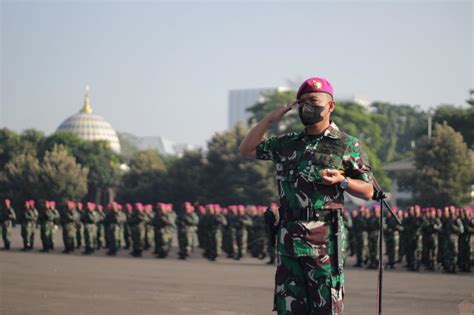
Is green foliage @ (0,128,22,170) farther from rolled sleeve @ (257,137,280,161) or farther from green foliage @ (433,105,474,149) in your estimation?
rolled sleeve @ (257,137,280,161)

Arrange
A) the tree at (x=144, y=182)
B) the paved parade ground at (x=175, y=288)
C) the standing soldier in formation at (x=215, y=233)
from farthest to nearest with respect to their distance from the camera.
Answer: the tree at (x=144, y=182)
the standing soldier in formation at (x=215, y=233)
the paved parade ground at (x=175, y=288)

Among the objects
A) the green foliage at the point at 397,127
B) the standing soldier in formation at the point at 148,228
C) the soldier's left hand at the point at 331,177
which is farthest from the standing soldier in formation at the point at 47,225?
the green foliage at the point at 397,127

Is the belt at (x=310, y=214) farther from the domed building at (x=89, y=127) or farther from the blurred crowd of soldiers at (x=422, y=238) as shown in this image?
the domed building at (x=89, y=127)

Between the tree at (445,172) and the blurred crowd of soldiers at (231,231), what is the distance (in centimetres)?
2225

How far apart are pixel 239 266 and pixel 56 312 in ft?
38.6

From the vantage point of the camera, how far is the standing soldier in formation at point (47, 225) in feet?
89.1

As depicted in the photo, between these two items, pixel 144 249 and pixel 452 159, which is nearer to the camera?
pixel 144 249

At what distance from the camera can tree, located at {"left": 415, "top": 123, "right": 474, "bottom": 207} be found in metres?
47.1

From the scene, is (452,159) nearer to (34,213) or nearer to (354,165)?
(34,213)

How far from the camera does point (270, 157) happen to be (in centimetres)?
571

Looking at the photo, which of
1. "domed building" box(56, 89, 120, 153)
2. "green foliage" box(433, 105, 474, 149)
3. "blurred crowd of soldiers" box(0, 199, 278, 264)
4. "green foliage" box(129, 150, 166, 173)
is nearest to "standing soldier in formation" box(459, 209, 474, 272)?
"blurred crowd of soldiers" box(0, 199, 278, 264)

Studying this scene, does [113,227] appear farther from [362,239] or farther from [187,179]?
[187,179]

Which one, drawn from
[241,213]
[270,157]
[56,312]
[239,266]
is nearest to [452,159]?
[241,213]

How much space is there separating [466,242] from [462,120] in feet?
110
